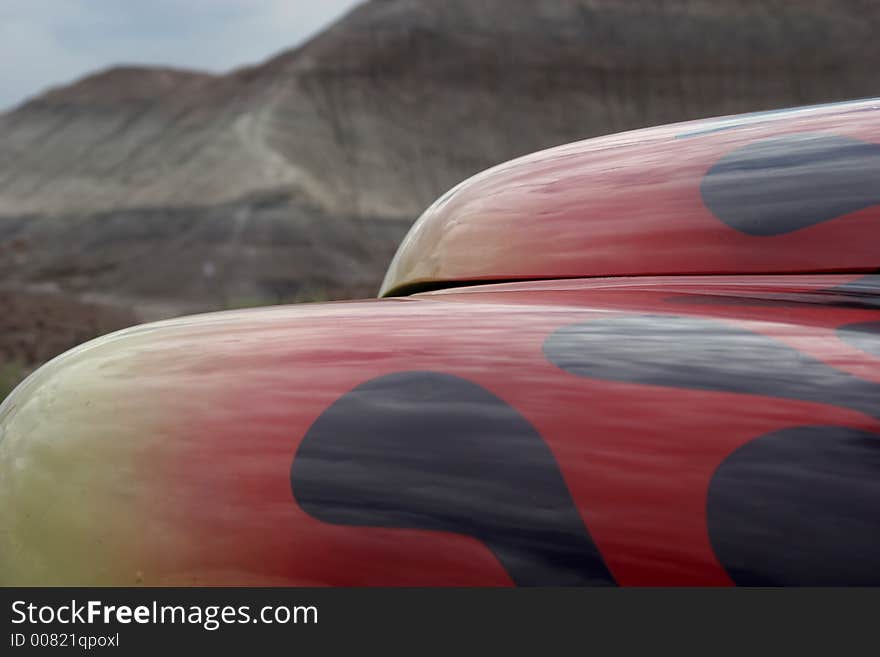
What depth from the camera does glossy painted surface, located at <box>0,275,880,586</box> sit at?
74cm

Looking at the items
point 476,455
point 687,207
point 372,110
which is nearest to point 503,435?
point 476,455

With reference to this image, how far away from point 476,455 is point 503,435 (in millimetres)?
32

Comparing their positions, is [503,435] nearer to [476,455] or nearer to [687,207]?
[476,455]

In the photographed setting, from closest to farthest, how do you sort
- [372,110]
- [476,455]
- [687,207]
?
[476,455] → [687,207] → [372,110]

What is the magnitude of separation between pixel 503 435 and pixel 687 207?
19.4 inches

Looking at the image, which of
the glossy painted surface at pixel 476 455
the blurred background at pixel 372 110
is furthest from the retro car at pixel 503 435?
the blurred background at pixel 372 110

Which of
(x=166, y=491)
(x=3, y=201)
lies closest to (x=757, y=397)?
(x=166, y=491)

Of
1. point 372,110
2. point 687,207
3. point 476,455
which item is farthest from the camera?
point 372,110

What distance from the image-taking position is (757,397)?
30.8 inches

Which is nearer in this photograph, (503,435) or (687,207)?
(503,435)

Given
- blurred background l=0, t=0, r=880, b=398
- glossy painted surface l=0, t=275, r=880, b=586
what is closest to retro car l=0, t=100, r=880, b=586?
glossy painted surface l=0, t=275, r=880, b=586

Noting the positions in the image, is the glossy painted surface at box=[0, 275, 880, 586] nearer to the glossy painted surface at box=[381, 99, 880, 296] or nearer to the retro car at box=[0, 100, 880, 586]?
the retro car at box=[0, 100, 880, 586]

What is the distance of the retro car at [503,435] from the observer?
74 centimetres

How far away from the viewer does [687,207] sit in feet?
3.64
